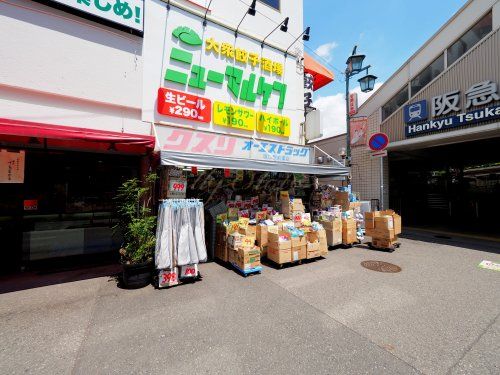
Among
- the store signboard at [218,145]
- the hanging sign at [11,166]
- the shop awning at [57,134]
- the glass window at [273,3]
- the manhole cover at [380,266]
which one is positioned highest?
the glass window at [273,3]

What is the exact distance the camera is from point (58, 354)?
118 inches

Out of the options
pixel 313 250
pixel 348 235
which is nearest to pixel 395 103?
pixel 348 235

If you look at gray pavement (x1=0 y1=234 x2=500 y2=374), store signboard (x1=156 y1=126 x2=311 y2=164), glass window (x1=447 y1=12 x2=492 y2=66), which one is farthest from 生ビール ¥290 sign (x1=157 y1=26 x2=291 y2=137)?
glass window (x1=447 y1=12 x2=492 y2=66)

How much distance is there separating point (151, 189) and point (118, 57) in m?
3.75

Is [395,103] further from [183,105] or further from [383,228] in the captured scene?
[183,105]

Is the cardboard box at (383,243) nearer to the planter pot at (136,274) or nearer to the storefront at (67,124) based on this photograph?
the planter pot at (136,274)

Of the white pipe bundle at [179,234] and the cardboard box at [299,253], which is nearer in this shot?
the white pipe bundle at [179,234]

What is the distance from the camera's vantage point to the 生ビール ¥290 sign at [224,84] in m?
7.27

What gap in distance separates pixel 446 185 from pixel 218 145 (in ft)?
64.5

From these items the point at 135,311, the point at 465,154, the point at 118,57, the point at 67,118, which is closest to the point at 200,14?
the point at 118,57

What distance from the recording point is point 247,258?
18.4ft

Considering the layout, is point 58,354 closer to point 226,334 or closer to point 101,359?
point 101,359

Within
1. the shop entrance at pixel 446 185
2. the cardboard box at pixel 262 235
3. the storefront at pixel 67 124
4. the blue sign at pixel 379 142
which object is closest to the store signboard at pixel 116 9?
the storefront at pixel 67 124

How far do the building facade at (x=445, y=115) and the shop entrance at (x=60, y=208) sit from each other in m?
10.2
